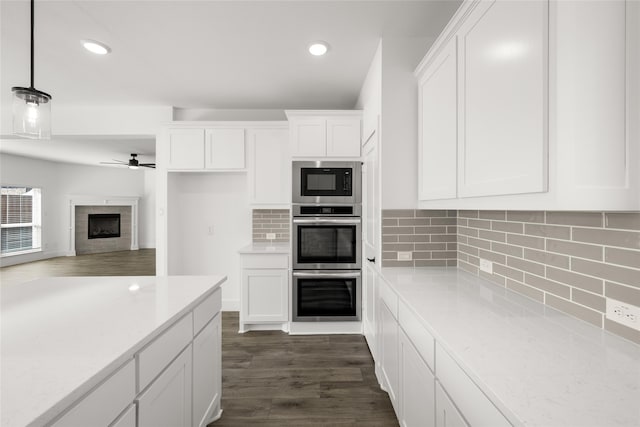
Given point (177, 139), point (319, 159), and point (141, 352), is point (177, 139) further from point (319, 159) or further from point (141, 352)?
point (141, 352)

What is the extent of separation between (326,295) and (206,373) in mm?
1599

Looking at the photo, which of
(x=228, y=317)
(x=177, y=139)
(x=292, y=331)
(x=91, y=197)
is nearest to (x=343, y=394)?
(x=292, y=331)

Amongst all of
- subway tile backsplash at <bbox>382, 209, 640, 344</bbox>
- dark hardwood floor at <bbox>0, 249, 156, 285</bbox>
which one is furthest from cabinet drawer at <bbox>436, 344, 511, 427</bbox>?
dark hardwood floor at <bbox>0, 249, 156, 285</bbox>

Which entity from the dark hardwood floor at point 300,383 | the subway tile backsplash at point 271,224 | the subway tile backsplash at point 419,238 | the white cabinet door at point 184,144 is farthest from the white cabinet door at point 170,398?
the white cabinet door at point 184,144

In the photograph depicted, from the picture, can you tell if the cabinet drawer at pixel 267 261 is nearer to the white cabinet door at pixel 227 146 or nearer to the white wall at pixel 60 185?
the white cabinet door at pixel 227 146

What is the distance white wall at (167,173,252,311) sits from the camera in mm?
3982

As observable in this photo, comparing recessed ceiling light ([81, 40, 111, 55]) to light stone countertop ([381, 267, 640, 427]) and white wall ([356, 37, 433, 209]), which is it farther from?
light stone countertop ([381, 267, 640, 427])

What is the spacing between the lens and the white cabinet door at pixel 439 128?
1.62 m

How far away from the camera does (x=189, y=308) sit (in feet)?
4.73

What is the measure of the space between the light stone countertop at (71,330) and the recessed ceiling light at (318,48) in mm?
1940

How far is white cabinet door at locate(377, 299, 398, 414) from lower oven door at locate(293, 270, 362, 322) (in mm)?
813

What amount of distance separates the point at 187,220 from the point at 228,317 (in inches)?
54.6

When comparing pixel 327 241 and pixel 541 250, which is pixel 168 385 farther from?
pixel 327 241

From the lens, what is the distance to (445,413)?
1074mm
